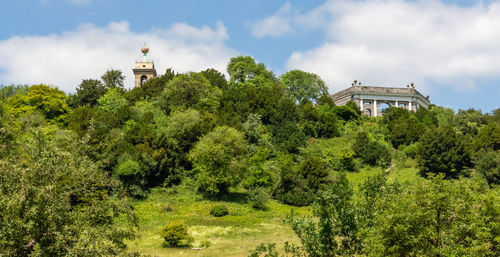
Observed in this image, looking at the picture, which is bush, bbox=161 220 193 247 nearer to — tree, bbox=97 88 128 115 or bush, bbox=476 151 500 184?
bush, bbox=476 151 500 184

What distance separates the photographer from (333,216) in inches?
547

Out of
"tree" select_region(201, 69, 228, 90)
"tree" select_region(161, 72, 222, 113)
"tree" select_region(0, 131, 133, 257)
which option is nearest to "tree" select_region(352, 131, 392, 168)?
"tree" select_region(161, 72, 222, 113)

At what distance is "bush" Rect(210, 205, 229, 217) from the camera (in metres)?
31.3

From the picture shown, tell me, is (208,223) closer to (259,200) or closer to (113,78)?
(259,200)

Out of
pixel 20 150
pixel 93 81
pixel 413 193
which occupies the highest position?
pixel 93 81

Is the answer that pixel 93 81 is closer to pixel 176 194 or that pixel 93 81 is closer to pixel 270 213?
pixel 176 194

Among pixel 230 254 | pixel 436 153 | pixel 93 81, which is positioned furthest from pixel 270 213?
pixel 93 81

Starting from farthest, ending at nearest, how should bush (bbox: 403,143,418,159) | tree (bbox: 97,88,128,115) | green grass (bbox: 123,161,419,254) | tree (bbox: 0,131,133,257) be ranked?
1. tree (bbox: 97,88,128,115)
2. bush (bbox: 403,143,418,159)
3. green grass (bbox: 123,161,419,254)
4. tree (bbox: 0,131,133,257)

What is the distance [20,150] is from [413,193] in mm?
11426

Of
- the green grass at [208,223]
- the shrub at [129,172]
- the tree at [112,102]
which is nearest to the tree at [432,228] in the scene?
the green grass at [208,223]

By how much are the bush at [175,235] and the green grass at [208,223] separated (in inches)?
19.9

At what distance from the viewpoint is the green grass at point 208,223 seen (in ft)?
81.4

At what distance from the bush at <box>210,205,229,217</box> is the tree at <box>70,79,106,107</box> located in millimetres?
30339

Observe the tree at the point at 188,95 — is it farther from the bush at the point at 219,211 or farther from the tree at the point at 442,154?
the tree at the point at 442,154
